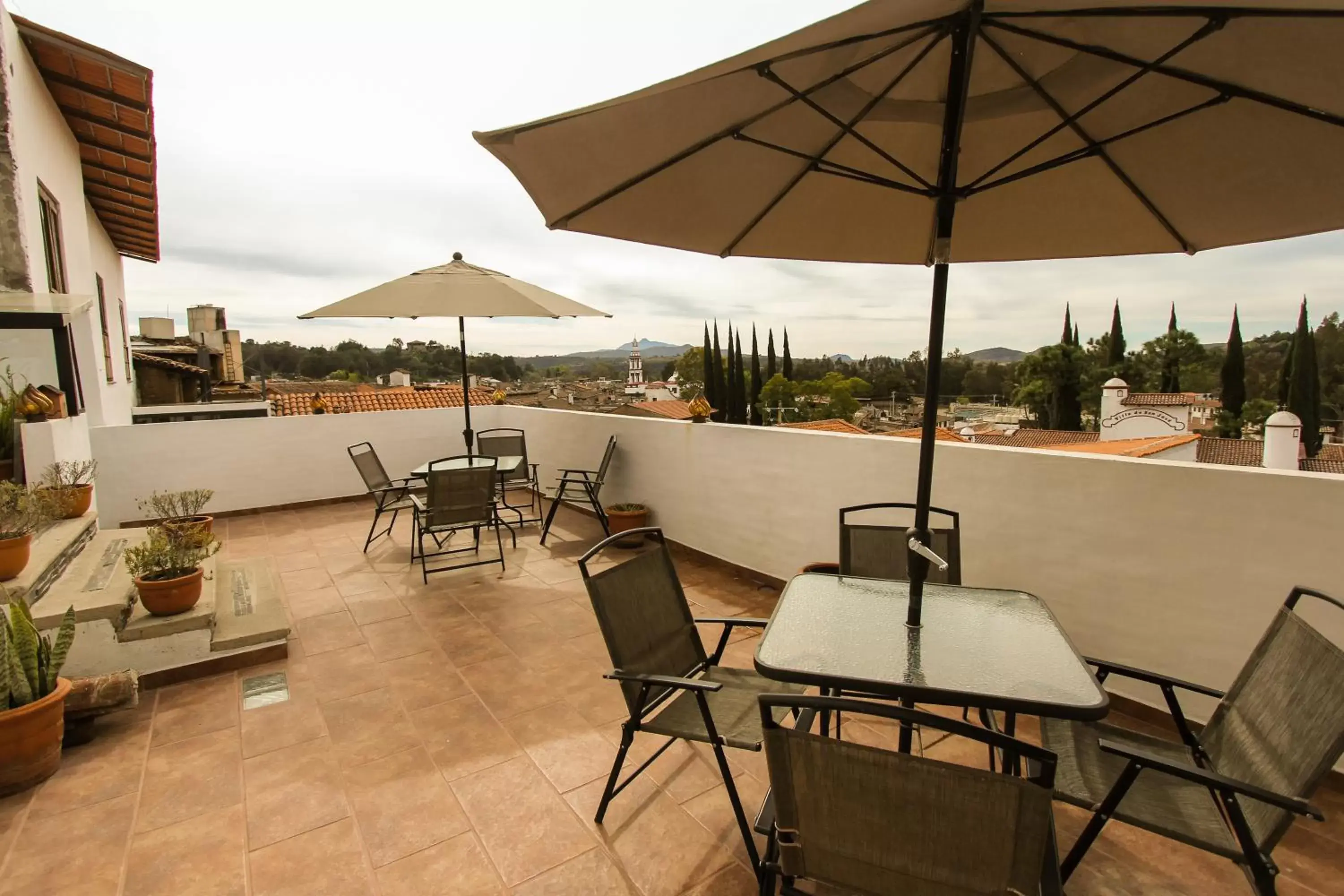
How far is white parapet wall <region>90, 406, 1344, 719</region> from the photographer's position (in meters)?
2.29

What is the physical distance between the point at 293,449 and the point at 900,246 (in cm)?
672

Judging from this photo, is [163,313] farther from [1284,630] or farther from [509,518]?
[1284,630]

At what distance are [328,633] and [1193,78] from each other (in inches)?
175

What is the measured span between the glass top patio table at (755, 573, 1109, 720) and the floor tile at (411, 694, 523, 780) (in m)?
1.36

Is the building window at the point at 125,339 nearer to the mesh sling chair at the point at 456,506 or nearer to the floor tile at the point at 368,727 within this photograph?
the mesh sling chair at the point at 456,506

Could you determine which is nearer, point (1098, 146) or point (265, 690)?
point (1098, 146)

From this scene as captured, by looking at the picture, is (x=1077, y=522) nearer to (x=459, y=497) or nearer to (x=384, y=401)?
(x=459, y=497)

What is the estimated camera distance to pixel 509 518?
256 inches

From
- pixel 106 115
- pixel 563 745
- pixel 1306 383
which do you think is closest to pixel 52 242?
pixel 106 115

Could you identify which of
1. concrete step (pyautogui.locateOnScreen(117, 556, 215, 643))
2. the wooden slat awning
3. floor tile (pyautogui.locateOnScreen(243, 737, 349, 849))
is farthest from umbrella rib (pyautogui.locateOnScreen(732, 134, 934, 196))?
the wooden slat awning

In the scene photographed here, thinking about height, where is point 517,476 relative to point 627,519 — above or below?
above

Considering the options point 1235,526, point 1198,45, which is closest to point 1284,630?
point 1235,526

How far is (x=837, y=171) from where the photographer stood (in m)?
1.86

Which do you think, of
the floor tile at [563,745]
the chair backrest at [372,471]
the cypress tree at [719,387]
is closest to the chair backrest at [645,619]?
the floor tile at [563,745]
